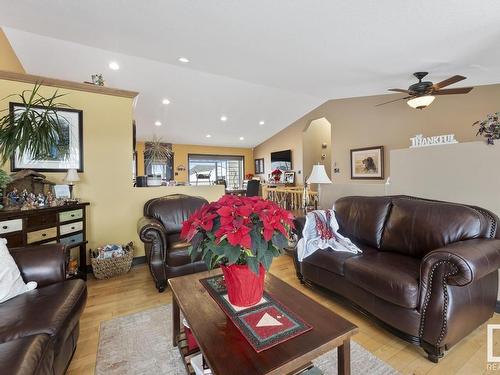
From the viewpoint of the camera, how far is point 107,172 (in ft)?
10.2

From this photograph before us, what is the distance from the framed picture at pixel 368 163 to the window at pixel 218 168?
15.5ft

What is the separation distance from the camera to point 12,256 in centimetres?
156

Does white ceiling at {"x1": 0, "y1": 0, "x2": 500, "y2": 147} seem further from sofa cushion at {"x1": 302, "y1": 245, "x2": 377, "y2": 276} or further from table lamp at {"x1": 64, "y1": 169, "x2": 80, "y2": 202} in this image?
sofa cushion at {"x1": 302, "y1": 245, "x2": 377, "y2": 276}

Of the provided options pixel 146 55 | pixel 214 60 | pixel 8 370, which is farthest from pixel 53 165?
pixel 8 370

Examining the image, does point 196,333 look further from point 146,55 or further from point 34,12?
point 146,55

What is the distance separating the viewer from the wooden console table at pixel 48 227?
2.04 m

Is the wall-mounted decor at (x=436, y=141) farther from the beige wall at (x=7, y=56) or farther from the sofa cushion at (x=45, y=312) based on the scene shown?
the beige wall at (x=7, y=56)

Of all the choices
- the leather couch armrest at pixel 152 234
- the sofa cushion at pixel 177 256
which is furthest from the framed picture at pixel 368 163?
the leather couch armrest at pixel 152 234

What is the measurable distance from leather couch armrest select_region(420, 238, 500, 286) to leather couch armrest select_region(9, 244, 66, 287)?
7.80 feet

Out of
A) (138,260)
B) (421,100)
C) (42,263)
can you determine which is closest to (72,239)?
(138,260)

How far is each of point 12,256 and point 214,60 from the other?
111 inches

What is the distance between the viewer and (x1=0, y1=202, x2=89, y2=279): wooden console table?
2037 millimetres

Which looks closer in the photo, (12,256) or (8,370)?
(8,370)

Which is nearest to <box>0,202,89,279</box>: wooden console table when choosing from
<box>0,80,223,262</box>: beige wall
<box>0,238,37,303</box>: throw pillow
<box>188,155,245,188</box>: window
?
<box>0,80,223,262</box>: beige wall
